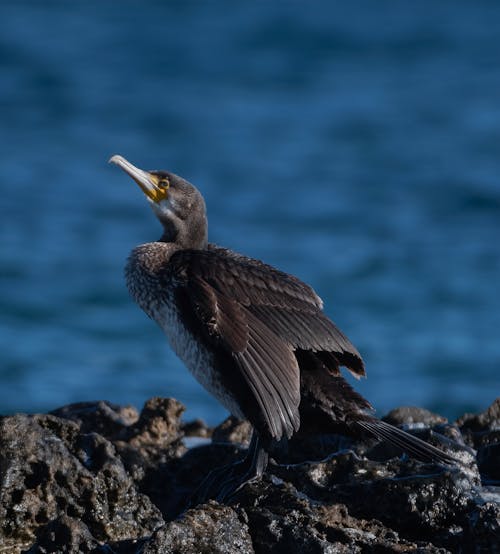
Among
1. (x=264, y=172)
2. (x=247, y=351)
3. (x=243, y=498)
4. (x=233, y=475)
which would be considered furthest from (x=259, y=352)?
(x=264, y=172)

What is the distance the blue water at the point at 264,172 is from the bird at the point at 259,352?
503 centimetres

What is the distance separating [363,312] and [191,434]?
709 centimetres

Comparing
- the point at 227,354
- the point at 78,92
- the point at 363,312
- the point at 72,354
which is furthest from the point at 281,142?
the point at 227,354

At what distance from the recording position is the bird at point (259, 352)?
6.09 metres

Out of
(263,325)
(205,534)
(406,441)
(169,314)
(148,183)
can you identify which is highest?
(148,183)

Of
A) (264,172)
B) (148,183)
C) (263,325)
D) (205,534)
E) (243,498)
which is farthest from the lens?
(264,172)

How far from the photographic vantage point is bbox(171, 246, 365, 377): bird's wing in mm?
6328

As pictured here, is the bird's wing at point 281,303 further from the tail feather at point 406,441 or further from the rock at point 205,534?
the rock at point 205,534

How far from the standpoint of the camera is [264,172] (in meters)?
17.9

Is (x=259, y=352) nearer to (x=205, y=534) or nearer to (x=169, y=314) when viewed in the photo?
(x=169, y=314)

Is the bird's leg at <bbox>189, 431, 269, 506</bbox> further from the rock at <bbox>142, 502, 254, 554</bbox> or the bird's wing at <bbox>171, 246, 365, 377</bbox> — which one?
the rock at <bbox>142, 502, 254, 554</bbox>

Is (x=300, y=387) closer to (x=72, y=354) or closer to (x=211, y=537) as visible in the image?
(x=211, y=537)

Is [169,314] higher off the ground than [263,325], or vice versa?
[169,314]

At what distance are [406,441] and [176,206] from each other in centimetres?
194
